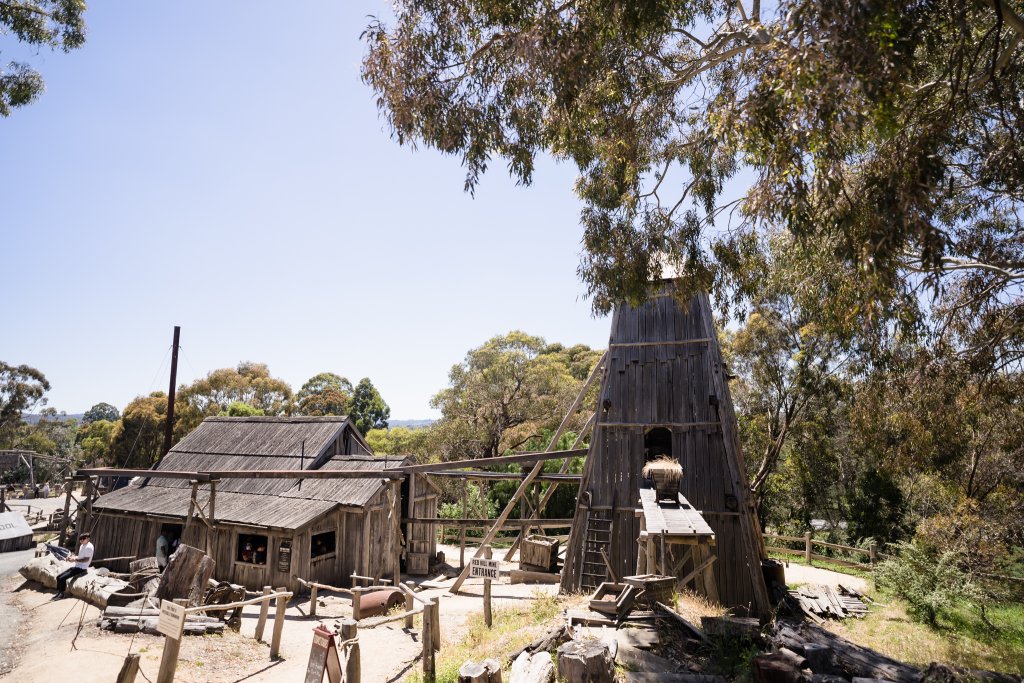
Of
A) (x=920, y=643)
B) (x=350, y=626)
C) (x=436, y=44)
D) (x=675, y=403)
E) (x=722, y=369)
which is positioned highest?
(x=436, y=44)

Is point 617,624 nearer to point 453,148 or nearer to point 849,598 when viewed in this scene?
point 453,148

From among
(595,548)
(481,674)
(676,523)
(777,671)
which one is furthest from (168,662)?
(595,548)

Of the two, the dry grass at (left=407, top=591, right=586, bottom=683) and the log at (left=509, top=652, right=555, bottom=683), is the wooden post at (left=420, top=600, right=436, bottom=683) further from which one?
the log at (left=509, top=652, right=555, bottom=683)

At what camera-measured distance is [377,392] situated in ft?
212

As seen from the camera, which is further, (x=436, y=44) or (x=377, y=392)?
(x=377, y=392)

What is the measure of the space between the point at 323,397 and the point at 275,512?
3789cm

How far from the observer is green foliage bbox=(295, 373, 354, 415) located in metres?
54.5

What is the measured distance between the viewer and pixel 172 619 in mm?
8414

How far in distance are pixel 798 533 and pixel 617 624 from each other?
24.7m

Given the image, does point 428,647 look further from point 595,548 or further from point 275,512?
point 275,512

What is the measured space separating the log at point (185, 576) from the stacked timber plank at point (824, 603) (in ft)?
46.7

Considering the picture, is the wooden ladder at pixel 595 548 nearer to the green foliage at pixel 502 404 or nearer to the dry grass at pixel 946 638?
the dry grass at pixel 946 638

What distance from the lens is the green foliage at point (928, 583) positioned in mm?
14977

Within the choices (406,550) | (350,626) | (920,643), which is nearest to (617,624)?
(350,626)
